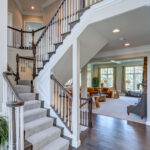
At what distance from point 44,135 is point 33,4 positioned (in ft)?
21.4

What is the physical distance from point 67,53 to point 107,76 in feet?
32.0

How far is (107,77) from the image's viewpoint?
1200 cm

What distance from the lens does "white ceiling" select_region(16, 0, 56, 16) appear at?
5883mm

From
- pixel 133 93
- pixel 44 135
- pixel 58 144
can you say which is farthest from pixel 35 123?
→ pixel 133 93

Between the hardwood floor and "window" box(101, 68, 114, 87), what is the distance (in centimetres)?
789

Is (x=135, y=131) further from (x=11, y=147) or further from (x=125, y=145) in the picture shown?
(x=11, y=147)

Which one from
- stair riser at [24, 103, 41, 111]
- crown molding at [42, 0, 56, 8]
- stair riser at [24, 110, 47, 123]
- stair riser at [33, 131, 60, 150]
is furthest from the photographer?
crown molding at [42, 0, 56, 8]

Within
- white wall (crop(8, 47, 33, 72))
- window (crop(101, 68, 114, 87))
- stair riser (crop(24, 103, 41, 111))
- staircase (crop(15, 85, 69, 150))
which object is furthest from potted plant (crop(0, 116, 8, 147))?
window (crop(101, 68, 114, 87))

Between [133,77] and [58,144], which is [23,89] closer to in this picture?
[58,144]

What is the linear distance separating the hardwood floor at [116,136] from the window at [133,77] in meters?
7.31

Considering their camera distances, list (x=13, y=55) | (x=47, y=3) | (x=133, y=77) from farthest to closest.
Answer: (x=133, y=77) → (x=47, y=3) → (x=13, y=55)

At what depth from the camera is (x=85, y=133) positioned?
3260 millimetres

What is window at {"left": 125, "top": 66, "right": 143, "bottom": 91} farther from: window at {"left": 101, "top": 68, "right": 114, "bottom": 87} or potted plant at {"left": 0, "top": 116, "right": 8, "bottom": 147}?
potted plant at {"left": 0, "top": 116, "right": 8, "bottom": 147}

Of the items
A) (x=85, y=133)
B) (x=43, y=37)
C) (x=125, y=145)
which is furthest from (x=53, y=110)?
(x=43, y=37)
